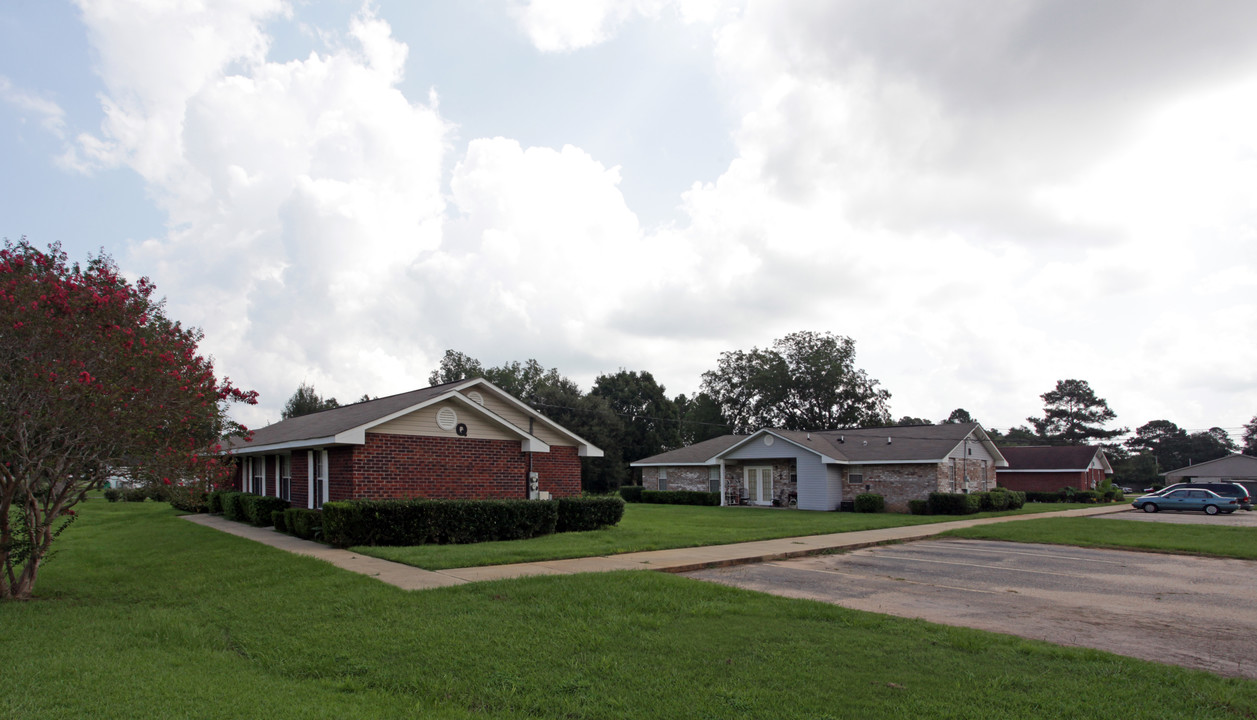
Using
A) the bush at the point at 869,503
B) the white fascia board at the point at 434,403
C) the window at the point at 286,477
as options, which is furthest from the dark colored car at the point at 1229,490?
the window at the point at 286,477

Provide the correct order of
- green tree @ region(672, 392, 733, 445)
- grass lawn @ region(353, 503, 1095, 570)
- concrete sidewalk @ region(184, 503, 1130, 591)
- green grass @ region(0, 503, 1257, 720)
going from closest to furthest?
green grass @ region(0, 503, 1257, 720) < concrete sidewalk @ region(184, 503, 1130, 591) < grass lawn @ region(353, 503, 1095, 570) < green tree @ region(672, 392, 733, 445)

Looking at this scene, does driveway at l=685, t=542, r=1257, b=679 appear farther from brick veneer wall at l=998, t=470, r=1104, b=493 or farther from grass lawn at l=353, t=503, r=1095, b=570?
brick veneer wall at l=998, t=470, r=1104, b=493

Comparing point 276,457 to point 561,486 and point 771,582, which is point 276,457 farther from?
point 771,582

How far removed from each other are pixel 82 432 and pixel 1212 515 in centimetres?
4407

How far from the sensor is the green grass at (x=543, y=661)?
555cm

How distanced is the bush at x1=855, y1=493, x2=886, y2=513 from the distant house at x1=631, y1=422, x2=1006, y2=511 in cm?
88

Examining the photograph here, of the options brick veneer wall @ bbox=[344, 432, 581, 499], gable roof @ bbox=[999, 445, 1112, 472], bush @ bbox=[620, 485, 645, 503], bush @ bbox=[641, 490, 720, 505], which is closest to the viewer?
brick veneer wall @ bbox=[344, 432, 581, 499]

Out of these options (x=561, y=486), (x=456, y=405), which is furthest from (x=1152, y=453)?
(x=456, y=405)

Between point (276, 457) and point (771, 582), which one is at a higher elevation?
point (276, 457)

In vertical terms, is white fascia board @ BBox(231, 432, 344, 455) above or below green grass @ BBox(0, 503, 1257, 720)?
above

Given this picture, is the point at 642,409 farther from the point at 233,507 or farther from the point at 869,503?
the point at 233,507

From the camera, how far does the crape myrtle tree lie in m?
9.11

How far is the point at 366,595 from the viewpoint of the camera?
31.2 ft

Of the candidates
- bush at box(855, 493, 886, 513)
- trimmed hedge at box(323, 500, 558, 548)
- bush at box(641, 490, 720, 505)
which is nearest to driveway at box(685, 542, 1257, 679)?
trimmed hedge at box(323, 500, 558, 548)
